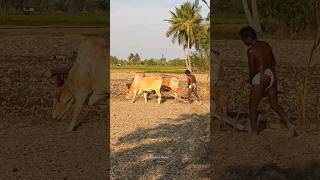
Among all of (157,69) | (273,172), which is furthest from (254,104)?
(157,69)

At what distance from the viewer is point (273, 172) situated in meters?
5.05

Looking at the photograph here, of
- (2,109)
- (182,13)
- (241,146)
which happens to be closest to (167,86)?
(182,13)

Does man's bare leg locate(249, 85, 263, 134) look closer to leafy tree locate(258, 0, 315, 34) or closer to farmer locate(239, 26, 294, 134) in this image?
farmer locate(239, 26, 294, 134)

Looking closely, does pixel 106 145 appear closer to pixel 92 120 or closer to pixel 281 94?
pixel 92 120

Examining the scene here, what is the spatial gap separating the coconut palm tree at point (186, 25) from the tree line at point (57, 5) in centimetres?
236

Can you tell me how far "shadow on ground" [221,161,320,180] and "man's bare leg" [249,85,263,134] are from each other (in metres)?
0.41

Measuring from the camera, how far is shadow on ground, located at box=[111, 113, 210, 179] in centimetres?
617

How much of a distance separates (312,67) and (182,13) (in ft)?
9.09

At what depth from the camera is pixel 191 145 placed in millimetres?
7137

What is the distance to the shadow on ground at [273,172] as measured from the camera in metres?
5.05

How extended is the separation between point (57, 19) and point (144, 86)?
3.24 metres

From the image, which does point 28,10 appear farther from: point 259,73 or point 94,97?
point 259,73

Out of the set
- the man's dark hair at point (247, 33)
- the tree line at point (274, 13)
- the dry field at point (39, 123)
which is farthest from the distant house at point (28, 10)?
the man's dark hair at point (247, 33)

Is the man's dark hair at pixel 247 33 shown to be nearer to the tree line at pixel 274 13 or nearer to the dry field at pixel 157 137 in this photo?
the tree line at pixel 274 13
